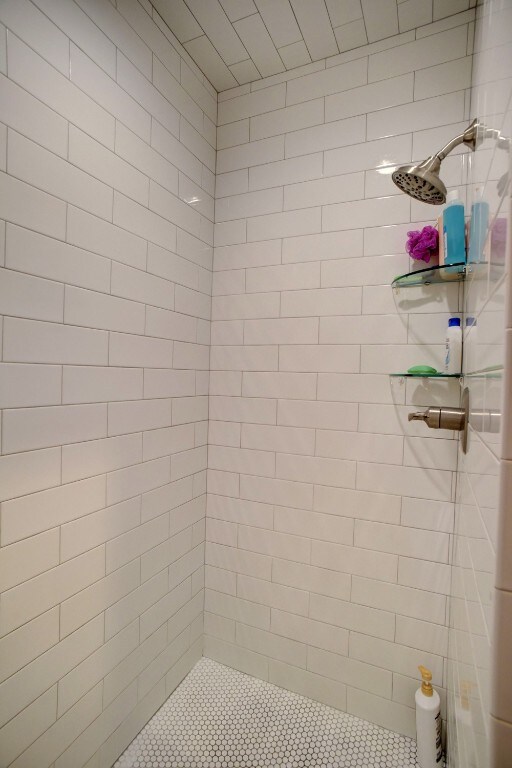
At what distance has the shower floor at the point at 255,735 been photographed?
1.18m

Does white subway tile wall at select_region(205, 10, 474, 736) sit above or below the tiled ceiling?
below

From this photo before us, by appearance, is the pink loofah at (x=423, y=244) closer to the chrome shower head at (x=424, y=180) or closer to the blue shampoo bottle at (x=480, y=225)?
the chrome shower head at (x=424, y=180)

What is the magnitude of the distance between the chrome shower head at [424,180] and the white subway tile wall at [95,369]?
31.6 inches

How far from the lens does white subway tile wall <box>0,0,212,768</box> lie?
2.79ft

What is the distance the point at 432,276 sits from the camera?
1.20 m

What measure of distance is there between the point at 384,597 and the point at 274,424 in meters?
0.73

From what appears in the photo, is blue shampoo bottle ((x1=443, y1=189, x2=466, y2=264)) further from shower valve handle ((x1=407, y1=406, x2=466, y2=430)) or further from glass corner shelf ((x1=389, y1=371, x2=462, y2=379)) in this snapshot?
shower valve handle ((x1=407, y1=406, x2=466, y2=430))

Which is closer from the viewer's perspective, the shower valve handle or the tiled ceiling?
the shower valve handle

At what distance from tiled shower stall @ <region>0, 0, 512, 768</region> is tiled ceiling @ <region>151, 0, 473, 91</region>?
0.08 ft

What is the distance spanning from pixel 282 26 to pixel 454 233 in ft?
3.13

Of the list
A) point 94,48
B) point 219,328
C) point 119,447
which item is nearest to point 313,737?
point 119,447

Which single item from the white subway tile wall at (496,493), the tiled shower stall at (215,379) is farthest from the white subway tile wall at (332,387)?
the white subway tile wall at (496,493)

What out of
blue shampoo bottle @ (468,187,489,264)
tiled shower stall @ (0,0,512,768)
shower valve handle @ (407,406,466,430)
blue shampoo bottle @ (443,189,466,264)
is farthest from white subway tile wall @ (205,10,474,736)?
blue shampoo bottle @ (468,187,489,264)

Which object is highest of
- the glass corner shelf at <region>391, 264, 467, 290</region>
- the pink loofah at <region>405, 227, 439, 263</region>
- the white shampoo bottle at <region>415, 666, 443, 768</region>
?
the pink loofah at <region>405, 227, 439, 263</region>
